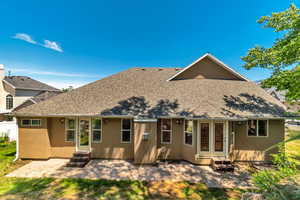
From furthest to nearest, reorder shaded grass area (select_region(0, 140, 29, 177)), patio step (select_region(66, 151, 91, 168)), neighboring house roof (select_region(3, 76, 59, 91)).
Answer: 1. neighboring house roof (select_region(3, 76, 59, 91))
2. patio step (select_region(66, 151, 91, 168))
3. shaded grass area (select_region(0, 140, 29, 177))

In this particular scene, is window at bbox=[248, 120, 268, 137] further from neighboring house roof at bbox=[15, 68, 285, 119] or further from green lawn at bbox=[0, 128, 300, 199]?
green lawn at bbox=[0, 128, 300, 199]

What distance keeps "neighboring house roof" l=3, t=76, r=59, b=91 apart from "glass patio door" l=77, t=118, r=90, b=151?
71.9 ft

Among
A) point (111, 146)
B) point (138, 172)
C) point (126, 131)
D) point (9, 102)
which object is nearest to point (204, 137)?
point (138, 172)

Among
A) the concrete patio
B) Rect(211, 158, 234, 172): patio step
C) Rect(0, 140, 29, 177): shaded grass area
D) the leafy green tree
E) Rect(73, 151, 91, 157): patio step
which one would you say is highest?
the leafy green tree

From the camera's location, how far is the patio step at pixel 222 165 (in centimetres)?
742

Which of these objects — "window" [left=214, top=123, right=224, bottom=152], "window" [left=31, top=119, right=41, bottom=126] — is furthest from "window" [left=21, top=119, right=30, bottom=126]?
"window" [left=214, top=123, right=224, bottom=152]

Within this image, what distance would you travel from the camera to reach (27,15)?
1341 cm

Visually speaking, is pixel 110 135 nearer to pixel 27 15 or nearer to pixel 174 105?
pixel 174 105

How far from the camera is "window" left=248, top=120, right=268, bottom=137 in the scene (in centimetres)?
880

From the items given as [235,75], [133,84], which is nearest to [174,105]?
[133,84]

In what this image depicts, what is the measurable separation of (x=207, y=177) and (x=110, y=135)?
5.99m

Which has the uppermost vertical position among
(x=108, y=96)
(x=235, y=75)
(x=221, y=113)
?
(x=235, y=75)

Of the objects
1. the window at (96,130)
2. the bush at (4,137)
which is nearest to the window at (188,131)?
the window at (96,130)

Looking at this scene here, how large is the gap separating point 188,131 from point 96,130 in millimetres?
5928
